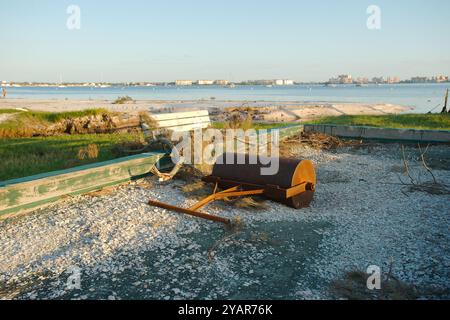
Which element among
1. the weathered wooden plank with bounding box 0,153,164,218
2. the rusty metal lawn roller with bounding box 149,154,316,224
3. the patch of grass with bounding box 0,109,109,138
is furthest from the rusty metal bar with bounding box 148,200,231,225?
the patch of grass with bounding box 0,109,109,138

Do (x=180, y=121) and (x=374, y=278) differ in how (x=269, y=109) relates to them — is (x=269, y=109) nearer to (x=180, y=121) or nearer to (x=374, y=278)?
(x=180, y=121)

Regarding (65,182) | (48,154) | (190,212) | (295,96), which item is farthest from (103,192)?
(295,96)

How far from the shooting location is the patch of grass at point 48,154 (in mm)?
6884

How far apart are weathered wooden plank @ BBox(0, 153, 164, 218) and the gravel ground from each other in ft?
0.61

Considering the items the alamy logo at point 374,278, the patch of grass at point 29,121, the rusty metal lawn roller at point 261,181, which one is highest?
the patch of grass at point 29,121

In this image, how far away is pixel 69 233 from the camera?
454 centimetres

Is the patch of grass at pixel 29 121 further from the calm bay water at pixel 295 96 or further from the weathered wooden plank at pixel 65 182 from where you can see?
the calm bay water at pixel 295 96

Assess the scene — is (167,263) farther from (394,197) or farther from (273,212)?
(394,197)

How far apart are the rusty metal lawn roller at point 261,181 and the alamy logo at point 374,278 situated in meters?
1.84

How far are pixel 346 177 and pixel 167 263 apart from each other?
16.2 feet

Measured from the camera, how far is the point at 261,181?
5.85m

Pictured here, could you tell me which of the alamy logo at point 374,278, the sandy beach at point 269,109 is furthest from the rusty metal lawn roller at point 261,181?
the sandy beach at point 269,109

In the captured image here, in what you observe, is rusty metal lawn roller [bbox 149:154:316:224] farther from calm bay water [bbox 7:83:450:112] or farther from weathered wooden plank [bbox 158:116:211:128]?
calm bay water [bbox 7:83:450:112]

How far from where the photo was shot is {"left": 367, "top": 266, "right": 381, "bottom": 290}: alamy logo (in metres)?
3.40
